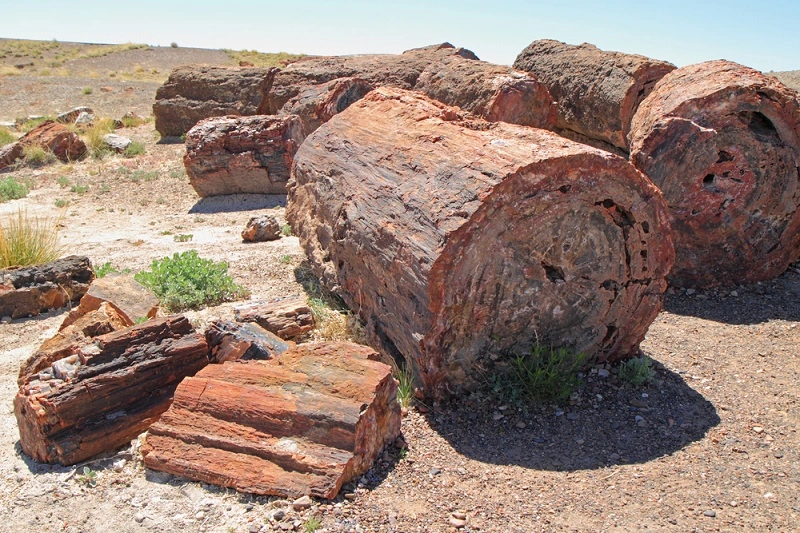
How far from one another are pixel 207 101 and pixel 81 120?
459cm

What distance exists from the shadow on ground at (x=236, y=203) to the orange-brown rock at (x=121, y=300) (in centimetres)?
431

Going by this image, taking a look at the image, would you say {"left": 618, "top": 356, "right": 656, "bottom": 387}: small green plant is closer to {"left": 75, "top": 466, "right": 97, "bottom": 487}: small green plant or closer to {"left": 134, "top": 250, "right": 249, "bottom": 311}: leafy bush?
{"left": 75, "top": 466, "right": 97, "bottom": 487}: small green plant

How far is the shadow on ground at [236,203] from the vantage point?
9609 mm

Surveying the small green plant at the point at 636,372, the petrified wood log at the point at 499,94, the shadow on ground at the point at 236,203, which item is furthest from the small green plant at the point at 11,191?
the small green plant at the point at 636,372

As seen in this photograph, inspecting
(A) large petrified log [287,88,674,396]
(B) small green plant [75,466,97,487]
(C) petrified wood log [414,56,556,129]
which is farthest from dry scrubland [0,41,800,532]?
(C) petrified wood log [414,56,556,129]

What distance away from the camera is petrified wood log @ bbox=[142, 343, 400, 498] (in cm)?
316

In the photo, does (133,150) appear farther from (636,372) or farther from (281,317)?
(636,372)

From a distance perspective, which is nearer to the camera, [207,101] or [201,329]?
[201,329]

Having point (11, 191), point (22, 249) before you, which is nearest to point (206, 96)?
point (11, 191)

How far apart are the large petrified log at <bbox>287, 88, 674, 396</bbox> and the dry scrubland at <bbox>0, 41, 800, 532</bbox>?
0.35 m

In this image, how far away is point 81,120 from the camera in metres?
16.6

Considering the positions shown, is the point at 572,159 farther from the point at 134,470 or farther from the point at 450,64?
the point at 450,64

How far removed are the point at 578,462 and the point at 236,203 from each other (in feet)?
24.1

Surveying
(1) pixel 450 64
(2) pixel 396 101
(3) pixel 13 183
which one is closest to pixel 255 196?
(1) pixel 450 64
